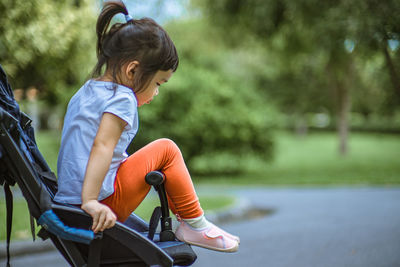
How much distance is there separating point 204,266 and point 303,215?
3467 mm

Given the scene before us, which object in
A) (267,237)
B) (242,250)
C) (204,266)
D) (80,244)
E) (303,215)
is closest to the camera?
(80,244)

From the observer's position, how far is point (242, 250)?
15.4 ft

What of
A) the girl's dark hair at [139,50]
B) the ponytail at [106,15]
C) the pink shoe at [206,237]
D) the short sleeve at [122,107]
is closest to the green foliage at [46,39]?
the ponytail at [106,15]

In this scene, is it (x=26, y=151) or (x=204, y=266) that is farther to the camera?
(x=204, y=266)

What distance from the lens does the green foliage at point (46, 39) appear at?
6695 mm

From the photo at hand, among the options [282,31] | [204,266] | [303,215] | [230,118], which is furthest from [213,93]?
[204,266]

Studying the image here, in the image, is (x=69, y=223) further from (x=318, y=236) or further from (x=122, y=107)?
(x=318, y=236)

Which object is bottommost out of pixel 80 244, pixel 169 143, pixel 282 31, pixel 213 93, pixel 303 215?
pixel 303 215

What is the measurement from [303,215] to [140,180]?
5.56m

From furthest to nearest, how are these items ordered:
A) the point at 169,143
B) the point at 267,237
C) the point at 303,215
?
the point at 303,215 → the point at 267,237 → the point at 169,143

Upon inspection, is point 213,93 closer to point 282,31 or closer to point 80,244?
point 282,31

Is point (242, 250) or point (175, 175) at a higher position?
point (175, 175)

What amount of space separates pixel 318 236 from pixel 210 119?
901 centimetres

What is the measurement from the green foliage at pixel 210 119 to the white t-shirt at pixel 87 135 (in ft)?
38.6
